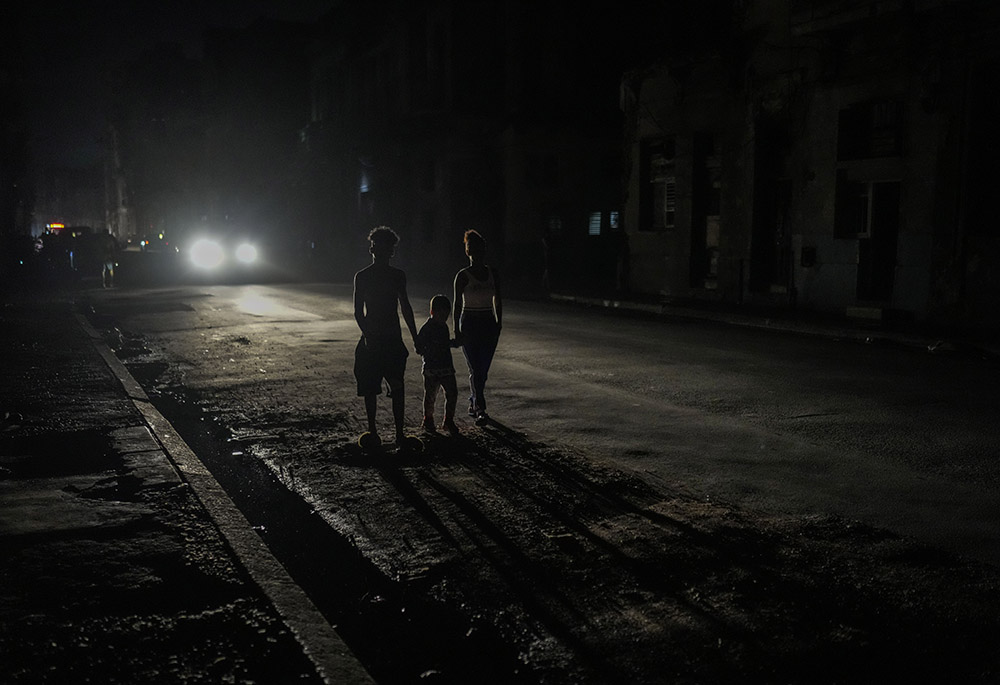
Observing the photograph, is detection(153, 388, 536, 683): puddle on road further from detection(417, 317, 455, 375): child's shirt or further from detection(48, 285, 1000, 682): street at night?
detection(417, 317, 455, 375): child's shirt

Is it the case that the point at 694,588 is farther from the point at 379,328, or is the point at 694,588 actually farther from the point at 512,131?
the point at 512,131

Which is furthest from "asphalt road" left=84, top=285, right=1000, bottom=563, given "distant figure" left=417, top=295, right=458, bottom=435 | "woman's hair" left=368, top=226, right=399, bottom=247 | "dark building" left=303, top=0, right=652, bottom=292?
"dark building" left=303, top=0, right=652, bottom=292

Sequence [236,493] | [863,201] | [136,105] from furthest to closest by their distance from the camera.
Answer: [136,105]
[863,201]
[236,493]

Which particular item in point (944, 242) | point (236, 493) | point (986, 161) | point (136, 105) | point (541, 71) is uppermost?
point (136, 105)

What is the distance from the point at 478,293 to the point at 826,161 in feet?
42.0

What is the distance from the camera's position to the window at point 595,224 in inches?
1277

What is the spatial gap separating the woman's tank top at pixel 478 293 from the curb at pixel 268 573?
2.68 metres

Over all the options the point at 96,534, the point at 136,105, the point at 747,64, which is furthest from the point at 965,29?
the point at 136,105

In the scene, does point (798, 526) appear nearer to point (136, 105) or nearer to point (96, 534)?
point (96, 534)

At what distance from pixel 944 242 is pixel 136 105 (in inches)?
3591

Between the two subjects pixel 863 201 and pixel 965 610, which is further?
pixel 863 201

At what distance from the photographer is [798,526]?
195 inches

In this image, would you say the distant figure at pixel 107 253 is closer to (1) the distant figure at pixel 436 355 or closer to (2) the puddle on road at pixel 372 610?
(1) the distant figure at pixel 436 355

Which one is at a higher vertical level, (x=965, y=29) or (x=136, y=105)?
(x=136, y=105)
